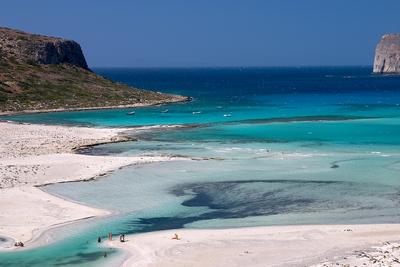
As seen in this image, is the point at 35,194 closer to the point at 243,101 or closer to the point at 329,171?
the point at 329,171

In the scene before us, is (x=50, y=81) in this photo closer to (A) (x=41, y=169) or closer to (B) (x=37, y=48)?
(B) (x=37, y=48)

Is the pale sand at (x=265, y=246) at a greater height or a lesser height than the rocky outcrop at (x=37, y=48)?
lesser

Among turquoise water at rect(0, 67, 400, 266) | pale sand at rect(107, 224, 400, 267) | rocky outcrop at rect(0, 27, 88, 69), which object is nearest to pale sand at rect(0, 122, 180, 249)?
turquoise water at rect(0, 67, 400, 266)

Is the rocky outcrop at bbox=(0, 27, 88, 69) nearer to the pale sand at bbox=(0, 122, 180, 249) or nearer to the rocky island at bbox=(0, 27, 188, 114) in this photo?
the rocky island at bbox=(0, 27, 188, 114)

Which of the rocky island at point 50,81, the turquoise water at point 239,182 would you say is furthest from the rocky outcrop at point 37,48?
the turquoise water at point 239,182

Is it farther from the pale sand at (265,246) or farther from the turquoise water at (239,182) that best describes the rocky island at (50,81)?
the pale sand at (265,246)

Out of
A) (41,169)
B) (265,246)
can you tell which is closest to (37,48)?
(41,169)
